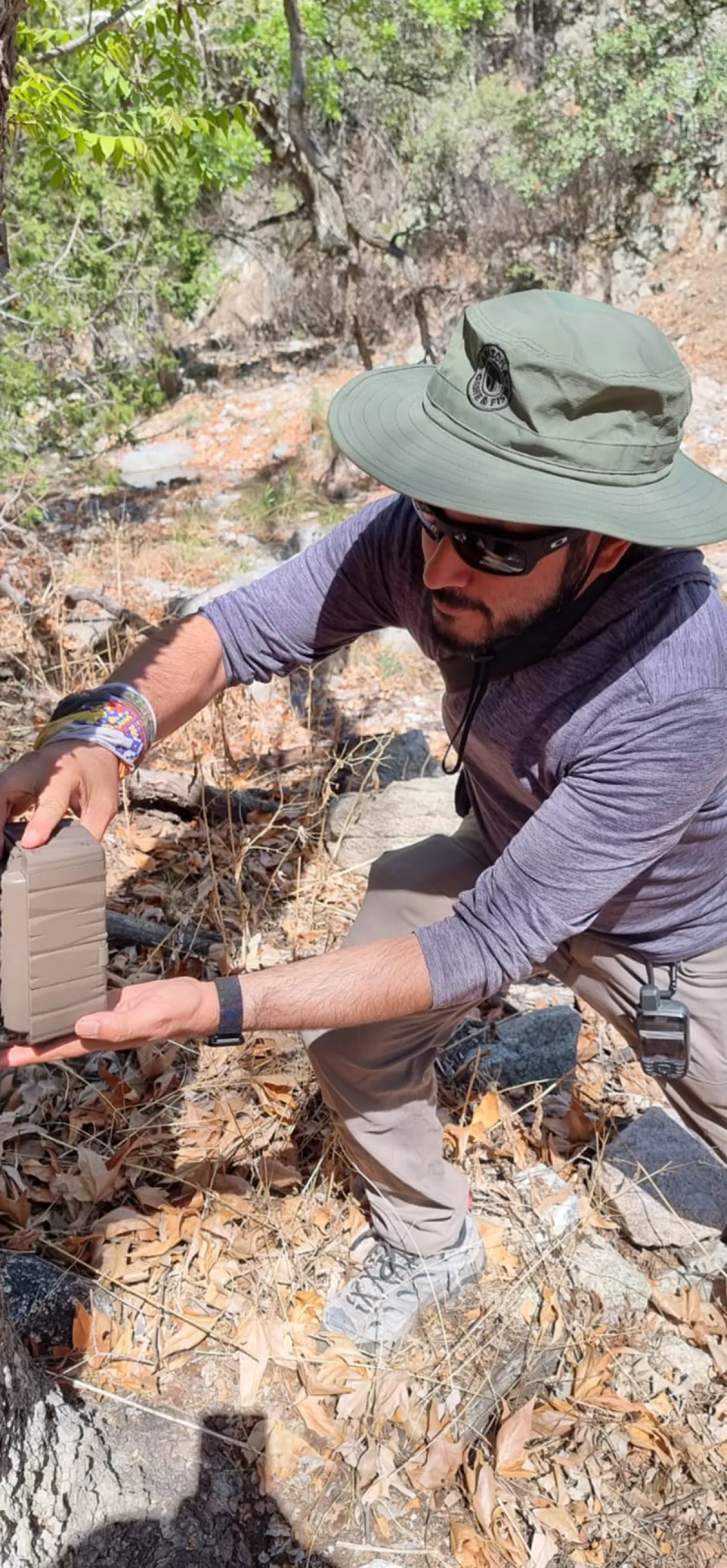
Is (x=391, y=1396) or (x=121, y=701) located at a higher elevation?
(x=121, y=701)

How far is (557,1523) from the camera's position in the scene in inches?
87.5

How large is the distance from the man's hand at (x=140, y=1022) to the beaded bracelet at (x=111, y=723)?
54 cm

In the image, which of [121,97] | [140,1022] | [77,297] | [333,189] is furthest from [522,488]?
A: [333,189]

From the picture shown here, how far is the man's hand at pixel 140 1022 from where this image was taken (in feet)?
6.02

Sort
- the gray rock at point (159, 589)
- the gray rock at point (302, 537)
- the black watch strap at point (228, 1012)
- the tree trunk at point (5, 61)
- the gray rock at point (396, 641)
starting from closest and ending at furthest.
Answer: the tree trunk at point (5, 61), the black watch strap at point (228, 1012), the gray rock at point (396, 641), the gray rock at point (159, 589), the gray rock at point (302, 537)

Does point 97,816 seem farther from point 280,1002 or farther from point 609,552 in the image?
point 609,552

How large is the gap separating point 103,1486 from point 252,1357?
1.47 feet

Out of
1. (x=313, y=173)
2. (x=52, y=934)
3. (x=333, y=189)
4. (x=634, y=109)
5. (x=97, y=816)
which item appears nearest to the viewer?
(x=52, y=934)

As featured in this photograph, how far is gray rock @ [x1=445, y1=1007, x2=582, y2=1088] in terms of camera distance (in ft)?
10.8

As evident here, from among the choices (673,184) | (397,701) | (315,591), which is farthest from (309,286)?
(315,591)

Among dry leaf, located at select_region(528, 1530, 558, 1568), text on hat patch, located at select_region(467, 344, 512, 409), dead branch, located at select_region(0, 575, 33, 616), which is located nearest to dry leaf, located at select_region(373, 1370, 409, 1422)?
dry leaf, located at select_region(528, 1530, 558, 1568)

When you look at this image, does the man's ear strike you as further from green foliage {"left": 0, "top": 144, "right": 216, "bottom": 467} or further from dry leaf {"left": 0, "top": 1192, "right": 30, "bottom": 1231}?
green foliage {"left": 0, "top": 144, "right": 216, "bottom": 467}

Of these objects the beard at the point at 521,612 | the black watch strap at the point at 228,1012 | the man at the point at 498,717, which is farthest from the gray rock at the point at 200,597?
the black watch strap at the point at 228,1012

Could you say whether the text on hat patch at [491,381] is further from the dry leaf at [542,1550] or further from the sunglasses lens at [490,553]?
the dry leaf at [542,1550]
